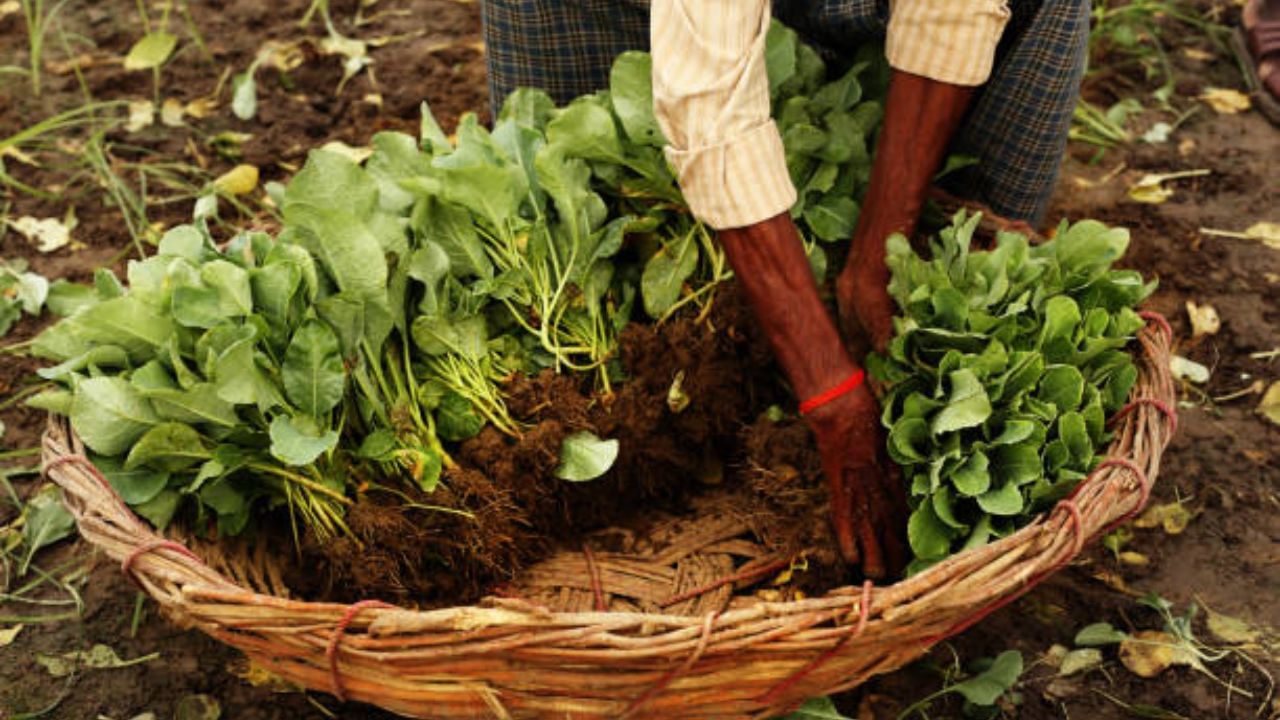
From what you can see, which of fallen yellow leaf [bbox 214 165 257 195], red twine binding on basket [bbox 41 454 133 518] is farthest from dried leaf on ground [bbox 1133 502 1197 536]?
fallen yellow leaf [bbox 214 165 257 195]

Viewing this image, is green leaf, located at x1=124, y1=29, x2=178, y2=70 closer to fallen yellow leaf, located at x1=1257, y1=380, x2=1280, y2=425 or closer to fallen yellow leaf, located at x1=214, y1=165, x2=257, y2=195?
fallen yellow leaf, located at x1=214, y1=165, x2=257, y2=195

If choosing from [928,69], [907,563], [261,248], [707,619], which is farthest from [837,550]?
[261,248]

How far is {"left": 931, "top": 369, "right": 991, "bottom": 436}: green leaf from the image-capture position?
1.42 metres

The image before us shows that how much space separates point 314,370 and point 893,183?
0.81m

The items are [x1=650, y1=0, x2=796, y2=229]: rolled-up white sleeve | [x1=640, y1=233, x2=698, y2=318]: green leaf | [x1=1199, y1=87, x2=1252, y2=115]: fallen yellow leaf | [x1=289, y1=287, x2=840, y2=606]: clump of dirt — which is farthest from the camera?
[x1=1199, y1=87, x2=1252, y2=115]: fallen yellow leaf

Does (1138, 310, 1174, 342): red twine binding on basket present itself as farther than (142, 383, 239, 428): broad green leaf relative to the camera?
Yes

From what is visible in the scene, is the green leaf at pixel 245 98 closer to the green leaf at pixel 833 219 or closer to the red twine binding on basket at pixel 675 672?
the green leaf at pixel 833 219

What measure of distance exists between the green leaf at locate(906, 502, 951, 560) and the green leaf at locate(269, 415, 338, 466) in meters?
0.70

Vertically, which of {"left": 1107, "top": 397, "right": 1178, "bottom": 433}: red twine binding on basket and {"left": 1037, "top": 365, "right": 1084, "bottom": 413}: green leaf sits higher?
{"left": 1037, "top": 365, "right": 1084, "bottom": 413}: green leaf

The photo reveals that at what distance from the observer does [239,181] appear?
2361 millimetres

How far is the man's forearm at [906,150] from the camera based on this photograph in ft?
5.28

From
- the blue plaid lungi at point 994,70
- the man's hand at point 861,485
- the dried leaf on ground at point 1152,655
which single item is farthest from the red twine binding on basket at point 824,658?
the blue plaid lungi at point 994,70

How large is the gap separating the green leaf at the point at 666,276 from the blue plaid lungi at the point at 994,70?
0.44m

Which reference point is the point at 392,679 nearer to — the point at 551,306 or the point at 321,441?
the point at 321,441
